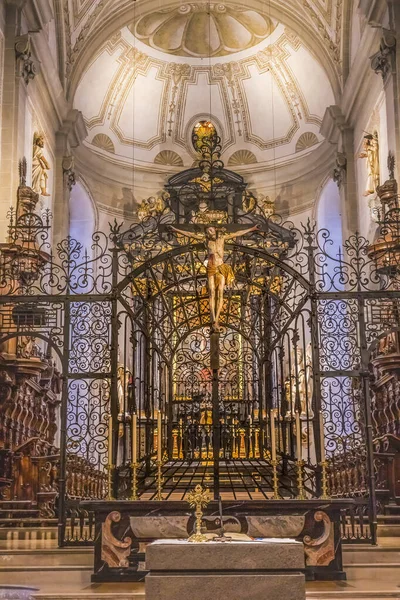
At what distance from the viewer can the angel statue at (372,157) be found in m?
17.9

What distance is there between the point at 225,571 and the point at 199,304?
7.31 meters

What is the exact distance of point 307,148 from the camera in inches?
927

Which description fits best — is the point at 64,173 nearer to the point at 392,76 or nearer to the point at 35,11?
the point at 35,11

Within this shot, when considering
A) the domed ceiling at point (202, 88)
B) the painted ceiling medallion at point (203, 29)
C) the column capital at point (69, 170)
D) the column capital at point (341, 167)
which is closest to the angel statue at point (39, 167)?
the column capital at point (69, 170)

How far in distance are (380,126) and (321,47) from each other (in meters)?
4.31

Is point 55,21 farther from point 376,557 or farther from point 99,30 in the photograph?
point 376,557

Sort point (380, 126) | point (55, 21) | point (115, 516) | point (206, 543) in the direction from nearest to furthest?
point (206, 543)
point (115, 516)
point (380, 126)
point (55, 21)

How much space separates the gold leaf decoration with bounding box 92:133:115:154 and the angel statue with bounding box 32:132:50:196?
522 centimetres

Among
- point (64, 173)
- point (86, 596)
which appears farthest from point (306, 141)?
point (86, 596)

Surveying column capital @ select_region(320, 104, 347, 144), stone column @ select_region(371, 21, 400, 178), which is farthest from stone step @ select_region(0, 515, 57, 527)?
column capital @ select_region(320, 104, 347, 144)

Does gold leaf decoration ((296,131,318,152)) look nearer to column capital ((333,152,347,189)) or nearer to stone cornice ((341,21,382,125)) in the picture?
column capital ((333,152,347,189))

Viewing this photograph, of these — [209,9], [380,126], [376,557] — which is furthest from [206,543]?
[209,9]

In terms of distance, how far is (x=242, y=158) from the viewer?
24.8 metres

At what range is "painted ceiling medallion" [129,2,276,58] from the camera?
878 inches
